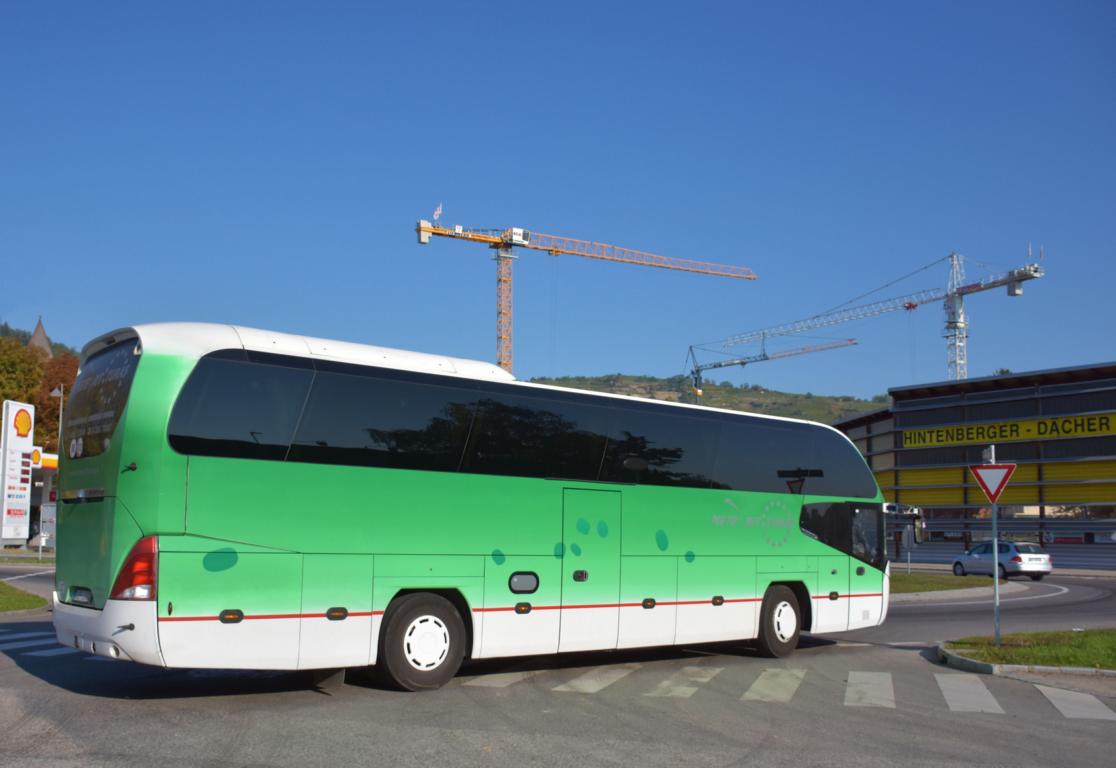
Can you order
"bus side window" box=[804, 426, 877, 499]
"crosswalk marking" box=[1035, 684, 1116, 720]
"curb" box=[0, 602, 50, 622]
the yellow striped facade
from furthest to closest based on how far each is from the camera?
the yellow striped facade → "curb" box=[0, 602, 50, 622] → "bus side window" box=[804, 426, 877, 499] → "crosswalk marking" box=[1035, 684, 1116, 720]

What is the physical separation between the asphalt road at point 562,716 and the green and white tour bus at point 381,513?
61cm

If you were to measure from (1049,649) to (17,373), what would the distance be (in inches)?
2709

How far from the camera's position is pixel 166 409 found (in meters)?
9.28

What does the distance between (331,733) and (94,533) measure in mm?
3028

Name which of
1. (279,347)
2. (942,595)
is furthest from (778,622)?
(942,595)

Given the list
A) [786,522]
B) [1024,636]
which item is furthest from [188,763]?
[1024,636]

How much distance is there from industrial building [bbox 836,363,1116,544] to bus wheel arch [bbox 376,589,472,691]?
46661 mm

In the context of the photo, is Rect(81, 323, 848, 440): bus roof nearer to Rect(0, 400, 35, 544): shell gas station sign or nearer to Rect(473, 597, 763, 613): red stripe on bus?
Rect(473, 597, 763, 613): red stripe on bus

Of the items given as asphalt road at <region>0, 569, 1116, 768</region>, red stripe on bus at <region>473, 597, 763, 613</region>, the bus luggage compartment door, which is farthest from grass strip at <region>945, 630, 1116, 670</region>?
the bus luggage compartment door

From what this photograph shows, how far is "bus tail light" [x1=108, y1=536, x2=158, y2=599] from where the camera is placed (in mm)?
9039

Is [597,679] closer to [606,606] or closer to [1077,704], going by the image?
[606,606]

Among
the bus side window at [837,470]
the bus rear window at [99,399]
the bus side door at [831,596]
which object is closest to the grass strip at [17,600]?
the bus rear window at [99,399]

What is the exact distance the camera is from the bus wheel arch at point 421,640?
34.9 feet

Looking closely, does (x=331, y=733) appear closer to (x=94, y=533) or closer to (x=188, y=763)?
(x=188, y=763)
